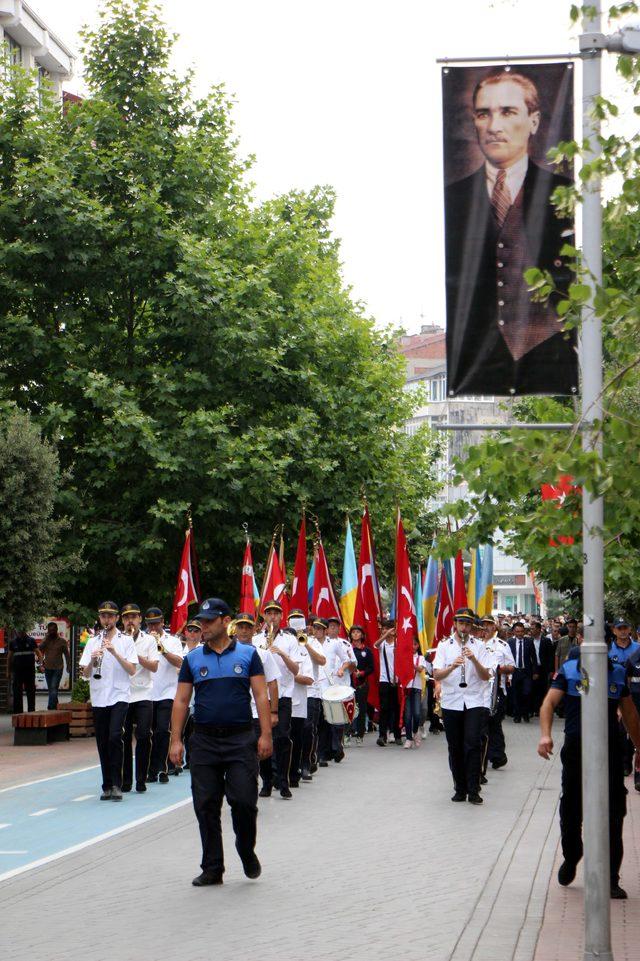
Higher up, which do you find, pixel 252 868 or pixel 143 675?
pixel 143 675

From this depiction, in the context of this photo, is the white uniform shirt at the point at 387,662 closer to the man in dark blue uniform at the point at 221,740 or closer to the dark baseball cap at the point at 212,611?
the man in dark blue uniform at the point at 221,740

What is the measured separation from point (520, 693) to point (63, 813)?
17829 millimetres

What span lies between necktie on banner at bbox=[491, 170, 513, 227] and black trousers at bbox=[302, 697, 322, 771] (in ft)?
35.7

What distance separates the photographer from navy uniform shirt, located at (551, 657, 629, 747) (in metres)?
10.2

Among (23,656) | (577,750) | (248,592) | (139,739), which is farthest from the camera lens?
(23,656)

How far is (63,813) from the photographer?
50.1ft

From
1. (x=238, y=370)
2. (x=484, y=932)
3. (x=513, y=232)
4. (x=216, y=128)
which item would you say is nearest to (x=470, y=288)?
(x=513, y=232)

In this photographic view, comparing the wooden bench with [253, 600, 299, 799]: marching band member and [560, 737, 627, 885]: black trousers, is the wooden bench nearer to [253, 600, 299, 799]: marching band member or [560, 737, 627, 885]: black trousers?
[253, 600, 299, 799]: marching band member

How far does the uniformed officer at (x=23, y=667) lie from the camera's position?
32750 millimetres

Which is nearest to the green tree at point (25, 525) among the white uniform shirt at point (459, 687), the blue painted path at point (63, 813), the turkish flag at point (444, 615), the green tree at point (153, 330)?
the green tree at point (153, 330)

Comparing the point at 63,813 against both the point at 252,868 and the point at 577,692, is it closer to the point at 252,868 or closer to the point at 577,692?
the point at 252,868

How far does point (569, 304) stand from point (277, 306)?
24.9m

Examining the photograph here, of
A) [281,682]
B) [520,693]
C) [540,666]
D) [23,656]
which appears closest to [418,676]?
[520,693]

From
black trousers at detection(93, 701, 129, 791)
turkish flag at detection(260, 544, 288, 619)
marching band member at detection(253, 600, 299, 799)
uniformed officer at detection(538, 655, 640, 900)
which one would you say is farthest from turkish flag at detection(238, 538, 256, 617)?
uniformed officer at detection(538, 655, 640, 900)
